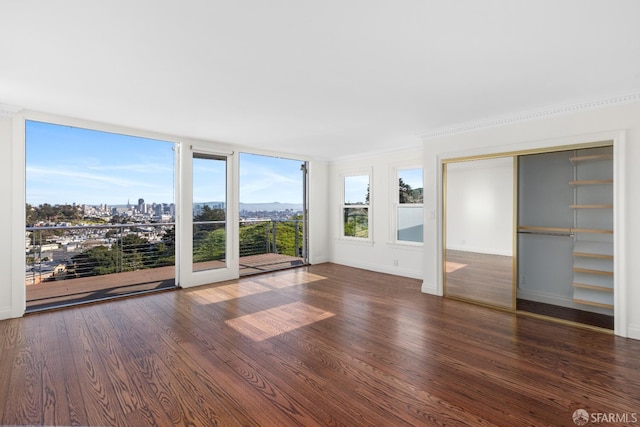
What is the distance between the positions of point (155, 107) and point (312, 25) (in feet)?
7.78

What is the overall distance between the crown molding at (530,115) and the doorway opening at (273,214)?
3279 mm

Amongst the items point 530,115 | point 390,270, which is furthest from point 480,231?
point 390,270

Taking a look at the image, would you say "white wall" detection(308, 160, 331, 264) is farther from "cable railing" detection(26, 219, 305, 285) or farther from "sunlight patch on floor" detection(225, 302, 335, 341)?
"sunlight patch on floor" detection(225, 302, 335, 341)

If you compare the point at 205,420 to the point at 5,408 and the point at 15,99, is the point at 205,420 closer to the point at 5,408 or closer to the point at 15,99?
the point at 5,408

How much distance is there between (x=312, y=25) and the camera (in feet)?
6.23

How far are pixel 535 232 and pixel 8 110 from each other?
6388mm

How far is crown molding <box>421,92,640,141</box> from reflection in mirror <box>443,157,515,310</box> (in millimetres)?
452

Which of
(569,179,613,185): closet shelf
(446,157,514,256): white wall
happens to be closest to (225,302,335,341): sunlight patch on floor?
(446,157,514,256): white wall

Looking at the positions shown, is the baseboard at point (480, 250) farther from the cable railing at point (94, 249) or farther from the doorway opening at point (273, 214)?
the cable railing at point (94, 249)

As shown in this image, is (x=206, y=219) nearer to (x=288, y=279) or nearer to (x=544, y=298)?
(x=288, y=279)

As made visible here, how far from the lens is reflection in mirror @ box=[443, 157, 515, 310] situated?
394 cm

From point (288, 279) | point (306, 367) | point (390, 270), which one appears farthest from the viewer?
point (390, 270)

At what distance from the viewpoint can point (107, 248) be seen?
5.11 meters

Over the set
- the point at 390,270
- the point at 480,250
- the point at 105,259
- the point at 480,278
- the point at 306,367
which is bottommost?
the point at 306,367
